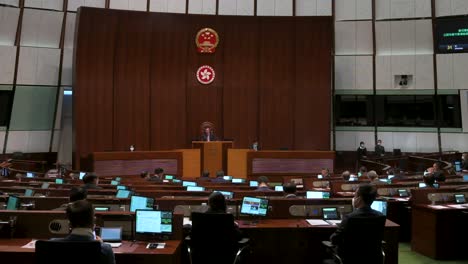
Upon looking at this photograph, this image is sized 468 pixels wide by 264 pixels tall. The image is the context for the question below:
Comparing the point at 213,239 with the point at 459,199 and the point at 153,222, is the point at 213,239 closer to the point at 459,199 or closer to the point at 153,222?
the point at 153,222

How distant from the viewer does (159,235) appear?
5.11m

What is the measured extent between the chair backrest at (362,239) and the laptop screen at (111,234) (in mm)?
2282

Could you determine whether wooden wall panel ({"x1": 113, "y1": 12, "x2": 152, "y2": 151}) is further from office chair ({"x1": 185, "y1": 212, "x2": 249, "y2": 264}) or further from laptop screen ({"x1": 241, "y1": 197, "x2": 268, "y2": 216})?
office chair ({"x1": 185, "y1": 212, "x2": 249, "y2": 264})

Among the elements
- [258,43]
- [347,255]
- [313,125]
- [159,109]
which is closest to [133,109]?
[159,109]

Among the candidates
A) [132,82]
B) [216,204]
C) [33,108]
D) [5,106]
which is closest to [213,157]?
[132,82]

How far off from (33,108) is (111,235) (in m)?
14.8

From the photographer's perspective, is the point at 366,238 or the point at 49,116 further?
the point at 49,116

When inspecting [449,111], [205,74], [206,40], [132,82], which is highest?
[206,40]

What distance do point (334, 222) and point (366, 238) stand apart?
1180 mm

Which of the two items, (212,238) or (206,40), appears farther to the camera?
(206,40)

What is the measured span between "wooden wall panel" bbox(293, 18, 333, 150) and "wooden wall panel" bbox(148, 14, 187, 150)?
4140 millimetres

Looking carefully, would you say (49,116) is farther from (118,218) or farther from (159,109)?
(118,218)

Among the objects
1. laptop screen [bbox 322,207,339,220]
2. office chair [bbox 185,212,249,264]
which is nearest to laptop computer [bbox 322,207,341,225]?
laptop screen [bbox 322,207,339,220]

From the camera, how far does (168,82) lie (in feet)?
58.3
